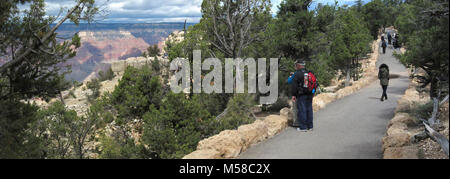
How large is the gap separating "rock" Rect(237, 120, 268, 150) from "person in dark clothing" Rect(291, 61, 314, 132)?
0.98 m

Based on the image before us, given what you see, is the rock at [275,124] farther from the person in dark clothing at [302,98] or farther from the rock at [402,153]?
the rock at [402,153]

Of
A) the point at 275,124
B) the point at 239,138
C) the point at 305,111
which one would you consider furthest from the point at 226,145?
the point at 305,111

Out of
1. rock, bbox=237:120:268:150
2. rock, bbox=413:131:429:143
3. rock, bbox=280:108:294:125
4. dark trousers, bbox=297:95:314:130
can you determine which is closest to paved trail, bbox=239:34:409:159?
rock, bbox=237:120:268:150

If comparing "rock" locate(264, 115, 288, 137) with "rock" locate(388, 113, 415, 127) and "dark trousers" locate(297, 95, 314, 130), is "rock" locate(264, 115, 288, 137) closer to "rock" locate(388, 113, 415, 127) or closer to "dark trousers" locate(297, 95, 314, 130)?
"dark trousers" locate(297, 95, 314, 130)

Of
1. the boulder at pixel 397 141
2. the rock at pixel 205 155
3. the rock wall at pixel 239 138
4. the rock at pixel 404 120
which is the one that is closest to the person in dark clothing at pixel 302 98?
the rock wall at pixel 239 138

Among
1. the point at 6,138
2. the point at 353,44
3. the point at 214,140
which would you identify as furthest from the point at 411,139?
the point at 353,44

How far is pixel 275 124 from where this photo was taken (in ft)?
29.2

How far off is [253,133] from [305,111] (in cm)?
160

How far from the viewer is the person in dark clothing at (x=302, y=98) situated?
329 inches

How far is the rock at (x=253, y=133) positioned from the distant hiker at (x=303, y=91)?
0.99 meters

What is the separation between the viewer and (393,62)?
34219 mm

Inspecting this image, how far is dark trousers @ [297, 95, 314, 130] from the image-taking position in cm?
852

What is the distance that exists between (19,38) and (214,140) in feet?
26.9
